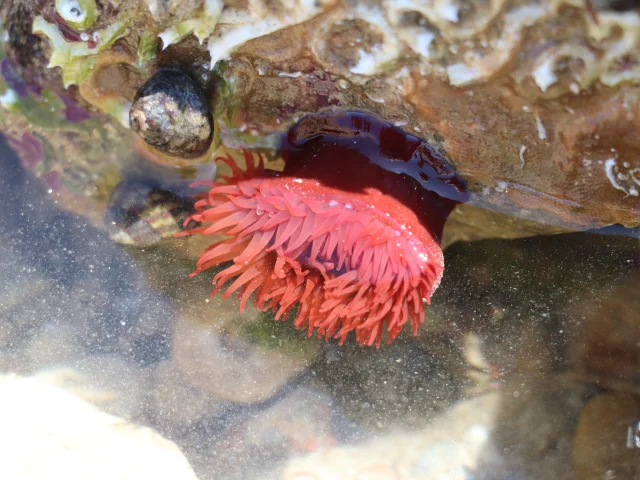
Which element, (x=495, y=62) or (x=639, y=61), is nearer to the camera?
(x=639, y=61)

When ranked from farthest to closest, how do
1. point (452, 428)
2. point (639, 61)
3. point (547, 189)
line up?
point (452, 428) < point (547, 189) < point (639, 61)

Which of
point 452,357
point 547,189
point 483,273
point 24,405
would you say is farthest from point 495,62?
point 24,405

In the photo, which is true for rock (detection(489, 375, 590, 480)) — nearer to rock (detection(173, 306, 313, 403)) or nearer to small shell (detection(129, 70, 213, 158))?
rock (detection(173, 306, 313, 403))

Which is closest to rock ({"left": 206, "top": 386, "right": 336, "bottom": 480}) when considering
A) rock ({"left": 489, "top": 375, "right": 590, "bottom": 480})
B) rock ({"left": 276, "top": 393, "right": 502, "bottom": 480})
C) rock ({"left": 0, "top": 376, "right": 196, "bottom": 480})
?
rock ({"left": 276, "top": 393, "right": 502, "bottom": 480})

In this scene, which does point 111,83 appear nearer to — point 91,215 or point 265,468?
point 91,215

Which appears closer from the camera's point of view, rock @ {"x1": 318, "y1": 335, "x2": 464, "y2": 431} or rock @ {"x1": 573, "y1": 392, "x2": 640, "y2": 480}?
rock @ {"x1": 573, "y1": 392, "x2": 640, "y2": 480}

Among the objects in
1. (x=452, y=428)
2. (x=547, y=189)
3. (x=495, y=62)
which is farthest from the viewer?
(x=452, y=428)
